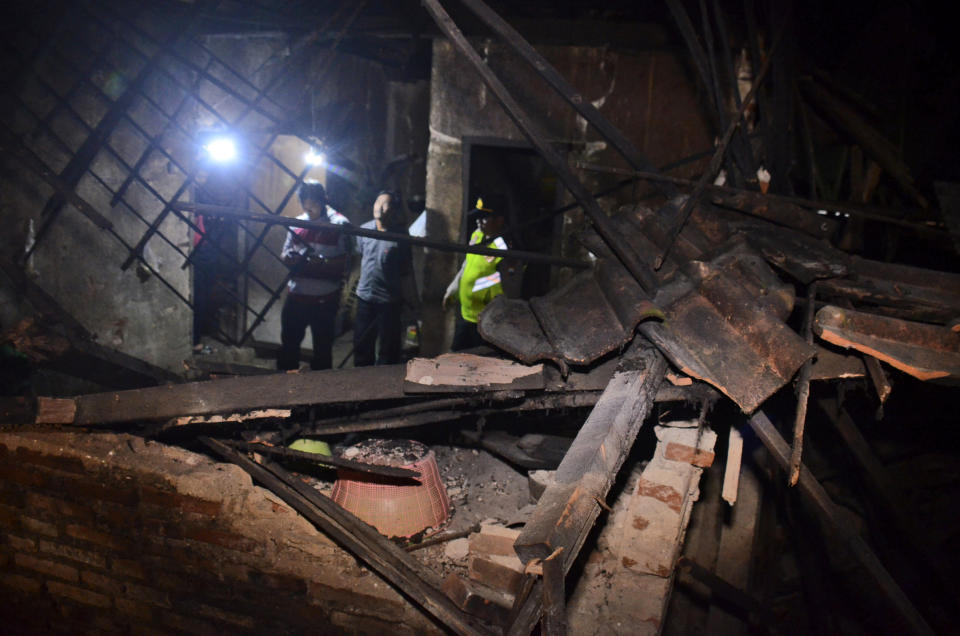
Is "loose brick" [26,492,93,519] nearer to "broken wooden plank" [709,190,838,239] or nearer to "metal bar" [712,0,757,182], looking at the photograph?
"broken wooden plank" [709,190,838,239]

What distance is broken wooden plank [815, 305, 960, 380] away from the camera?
2361 millimetres

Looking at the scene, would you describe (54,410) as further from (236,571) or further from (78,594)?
(236,571)

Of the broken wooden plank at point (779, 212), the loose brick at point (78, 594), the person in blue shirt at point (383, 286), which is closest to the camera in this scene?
the loose brick at point (78, 594)

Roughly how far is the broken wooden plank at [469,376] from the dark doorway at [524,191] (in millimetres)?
3556

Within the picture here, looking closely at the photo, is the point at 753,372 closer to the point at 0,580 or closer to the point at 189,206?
the point at 189,206

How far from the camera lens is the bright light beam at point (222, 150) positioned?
7150 mm

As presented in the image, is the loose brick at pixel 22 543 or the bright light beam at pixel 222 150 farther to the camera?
the bright light beam at pixel 222 150

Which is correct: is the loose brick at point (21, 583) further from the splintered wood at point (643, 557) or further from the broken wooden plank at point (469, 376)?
the splintered wood at point (643, 557)

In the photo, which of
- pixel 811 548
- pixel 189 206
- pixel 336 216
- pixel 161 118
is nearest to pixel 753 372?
pixel 811 548

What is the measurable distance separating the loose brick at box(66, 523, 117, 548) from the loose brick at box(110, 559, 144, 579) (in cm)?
10

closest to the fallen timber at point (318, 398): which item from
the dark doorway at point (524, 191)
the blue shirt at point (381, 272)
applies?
the blue shirt at point (381, 272)

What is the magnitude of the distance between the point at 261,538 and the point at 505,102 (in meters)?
2.46

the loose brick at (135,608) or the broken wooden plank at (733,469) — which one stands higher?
the broken wooden plank at (733,469)

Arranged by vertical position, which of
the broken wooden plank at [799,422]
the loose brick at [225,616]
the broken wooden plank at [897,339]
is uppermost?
the broken wooden plank at [897,339]
